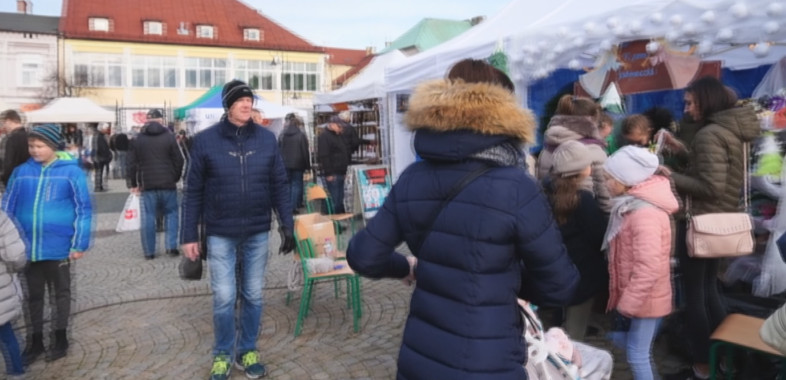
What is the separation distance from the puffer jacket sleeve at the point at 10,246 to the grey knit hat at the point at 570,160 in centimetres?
322

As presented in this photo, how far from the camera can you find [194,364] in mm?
4281

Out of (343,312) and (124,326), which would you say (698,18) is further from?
(124,326)

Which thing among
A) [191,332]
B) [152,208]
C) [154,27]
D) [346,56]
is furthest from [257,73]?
[191,332]

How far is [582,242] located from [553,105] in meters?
3.89

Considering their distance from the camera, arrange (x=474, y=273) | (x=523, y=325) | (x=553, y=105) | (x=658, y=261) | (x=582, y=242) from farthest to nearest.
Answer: (x=553, y=105) < (x=582, y=242) < (x=658, y=261) < (x=523, y=325) < (x=474, y=273)

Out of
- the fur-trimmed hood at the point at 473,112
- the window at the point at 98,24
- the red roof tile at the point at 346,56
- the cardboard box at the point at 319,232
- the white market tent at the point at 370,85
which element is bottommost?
the cardboard box at the point at 319,232

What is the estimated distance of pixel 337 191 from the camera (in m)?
10.3

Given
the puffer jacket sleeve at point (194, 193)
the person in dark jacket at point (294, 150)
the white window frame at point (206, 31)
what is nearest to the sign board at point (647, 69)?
the puffer jacket sleeve at point (194, 193)

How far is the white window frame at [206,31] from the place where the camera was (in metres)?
42.5

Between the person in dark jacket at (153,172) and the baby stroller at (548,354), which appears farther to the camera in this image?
the person in dark jacket at (153,172)

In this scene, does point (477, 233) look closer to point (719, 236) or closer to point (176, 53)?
point (719, 236)

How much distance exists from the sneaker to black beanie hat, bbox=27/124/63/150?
1.96m

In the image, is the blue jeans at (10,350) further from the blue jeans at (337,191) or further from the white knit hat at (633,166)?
the blue jeans at (337,191)

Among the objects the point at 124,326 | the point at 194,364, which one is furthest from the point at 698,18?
the point at 124,326
